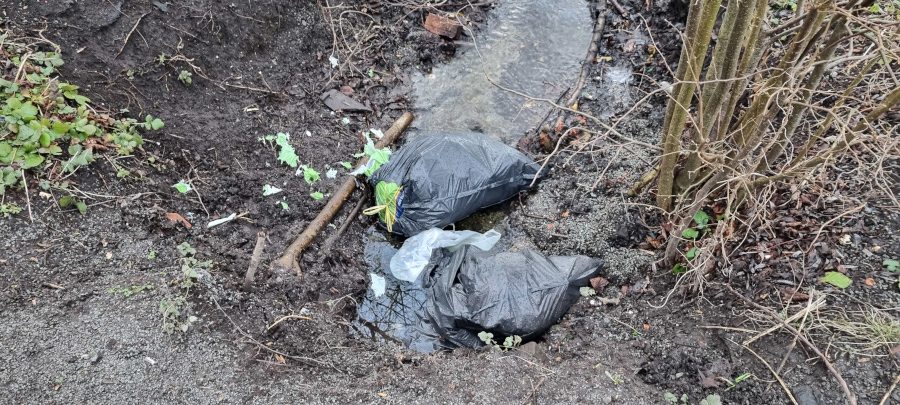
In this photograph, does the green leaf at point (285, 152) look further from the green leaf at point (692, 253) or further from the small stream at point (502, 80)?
the green leaf at point (692, 253)

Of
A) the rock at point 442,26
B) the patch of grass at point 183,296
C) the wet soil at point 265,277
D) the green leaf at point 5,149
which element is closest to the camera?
the wet soil at point 265,277

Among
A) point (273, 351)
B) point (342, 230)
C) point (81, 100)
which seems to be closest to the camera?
point (273, 351)

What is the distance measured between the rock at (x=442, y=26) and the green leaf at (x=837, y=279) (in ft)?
10.1

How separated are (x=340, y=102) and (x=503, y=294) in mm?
1927

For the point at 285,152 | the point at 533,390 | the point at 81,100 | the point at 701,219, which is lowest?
the point at 533,390

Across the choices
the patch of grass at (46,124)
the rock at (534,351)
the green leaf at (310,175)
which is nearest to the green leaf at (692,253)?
the rock at (534,351)

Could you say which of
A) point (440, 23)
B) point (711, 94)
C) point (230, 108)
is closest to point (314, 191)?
point (230, 108)

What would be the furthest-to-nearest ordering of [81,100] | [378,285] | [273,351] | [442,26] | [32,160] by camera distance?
[442,26], [378,285], [81,100], [32,160], [273,351]

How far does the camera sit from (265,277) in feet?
8.30

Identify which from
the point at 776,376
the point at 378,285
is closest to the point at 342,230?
the point at 378,285

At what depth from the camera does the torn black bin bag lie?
2.42 m

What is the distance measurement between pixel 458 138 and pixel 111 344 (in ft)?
6.73

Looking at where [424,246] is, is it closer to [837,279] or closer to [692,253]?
[692,253]

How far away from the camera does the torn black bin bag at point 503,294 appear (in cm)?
242
